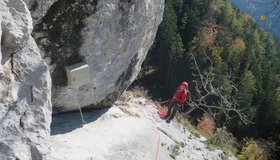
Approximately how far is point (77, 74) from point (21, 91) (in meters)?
3.49

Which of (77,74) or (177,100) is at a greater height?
(77,74)

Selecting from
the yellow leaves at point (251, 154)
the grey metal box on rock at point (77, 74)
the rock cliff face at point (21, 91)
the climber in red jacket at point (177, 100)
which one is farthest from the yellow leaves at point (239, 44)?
the rock cliff face at point (21, 91)

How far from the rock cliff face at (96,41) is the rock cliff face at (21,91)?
2.31m

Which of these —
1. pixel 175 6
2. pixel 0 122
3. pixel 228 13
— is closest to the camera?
pixel 0 122

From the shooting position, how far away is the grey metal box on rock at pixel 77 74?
9.80 m

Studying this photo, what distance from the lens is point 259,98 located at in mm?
56188

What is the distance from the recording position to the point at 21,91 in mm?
6418

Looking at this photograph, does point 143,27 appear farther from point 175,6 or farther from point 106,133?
point 175,6

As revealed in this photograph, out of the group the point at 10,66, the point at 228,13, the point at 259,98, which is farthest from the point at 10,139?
the point at 228,13

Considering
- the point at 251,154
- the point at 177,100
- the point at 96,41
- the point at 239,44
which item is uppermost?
the point at 96,41

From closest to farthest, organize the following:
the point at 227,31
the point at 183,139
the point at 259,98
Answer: the point at 183,139
the point at 259,98
the point at 227,31

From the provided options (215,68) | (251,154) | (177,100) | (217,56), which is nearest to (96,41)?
(177,100)

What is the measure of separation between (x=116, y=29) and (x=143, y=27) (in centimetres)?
111

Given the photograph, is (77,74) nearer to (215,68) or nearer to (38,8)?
(38,8)
